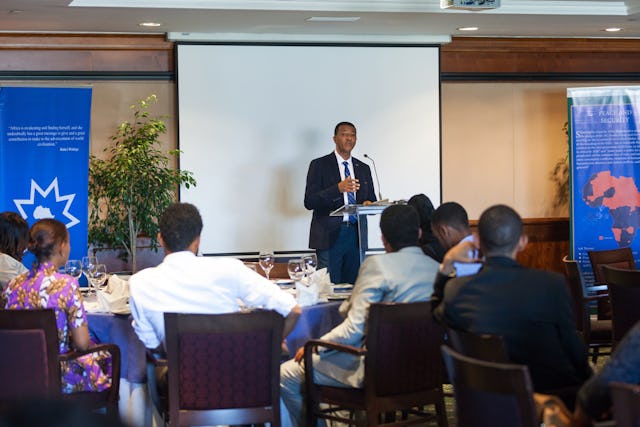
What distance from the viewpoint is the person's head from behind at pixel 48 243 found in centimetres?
413

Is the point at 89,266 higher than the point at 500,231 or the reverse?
the reverse

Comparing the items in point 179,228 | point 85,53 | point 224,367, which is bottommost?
point 224,367

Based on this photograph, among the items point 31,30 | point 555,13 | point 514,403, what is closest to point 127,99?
point 31,30

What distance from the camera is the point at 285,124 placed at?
8.95 m

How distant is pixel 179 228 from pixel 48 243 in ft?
2.12

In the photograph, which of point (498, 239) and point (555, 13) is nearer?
point (498, 239)

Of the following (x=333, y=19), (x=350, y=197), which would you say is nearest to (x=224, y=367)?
(x=350, y=197)

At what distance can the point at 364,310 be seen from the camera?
161 inches

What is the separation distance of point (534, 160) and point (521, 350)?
23.2 ft

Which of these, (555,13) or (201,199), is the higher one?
(555,13)

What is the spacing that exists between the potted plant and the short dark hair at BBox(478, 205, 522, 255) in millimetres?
5314

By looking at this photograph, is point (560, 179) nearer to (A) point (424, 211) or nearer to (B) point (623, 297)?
(A) point (424, 211)

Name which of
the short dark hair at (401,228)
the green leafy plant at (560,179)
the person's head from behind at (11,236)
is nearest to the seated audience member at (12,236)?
the person's head from behind at (11,236)

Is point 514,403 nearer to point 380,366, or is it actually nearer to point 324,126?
point 380,366
